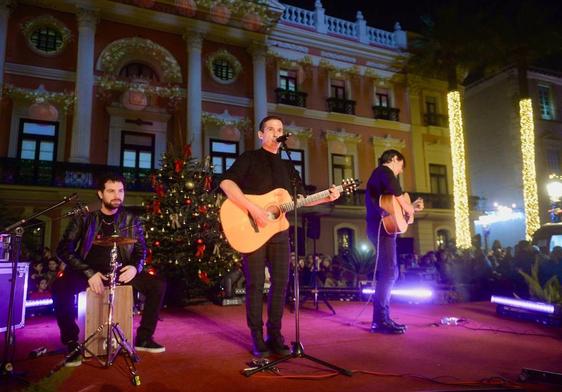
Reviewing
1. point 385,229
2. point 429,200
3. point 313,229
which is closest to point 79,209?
point 385,229

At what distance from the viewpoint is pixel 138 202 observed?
16344 mm

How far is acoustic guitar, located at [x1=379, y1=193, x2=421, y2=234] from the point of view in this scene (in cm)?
466

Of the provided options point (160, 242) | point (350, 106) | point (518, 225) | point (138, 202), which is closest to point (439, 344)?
point (160, 242)

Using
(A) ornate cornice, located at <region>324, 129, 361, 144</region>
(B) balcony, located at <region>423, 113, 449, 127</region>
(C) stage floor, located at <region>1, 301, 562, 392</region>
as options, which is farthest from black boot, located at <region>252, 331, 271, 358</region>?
(B) balcony, located at <region>423, 113, 449, 127</region>

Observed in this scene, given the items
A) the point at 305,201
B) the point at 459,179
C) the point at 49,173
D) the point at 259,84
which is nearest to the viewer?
the point at 305,201

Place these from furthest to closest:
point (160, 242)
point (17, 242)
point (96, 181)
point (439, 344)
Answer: point (96, 181), point (160, 242), point (439, 344), point (17, 242)

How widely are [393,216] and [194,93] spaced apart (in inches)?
564

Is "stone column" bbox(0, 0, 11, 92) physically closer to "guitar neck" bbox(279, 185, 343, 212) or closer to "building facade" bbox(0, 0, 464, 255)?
"building facade" bbox(0, 0, 464, 255)

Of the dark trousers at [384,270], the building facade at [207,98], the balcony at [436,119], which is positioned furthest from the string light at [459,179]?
the dark trousers at [384,270]

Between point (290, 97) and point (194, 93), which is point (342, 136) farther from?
point (194, 93)

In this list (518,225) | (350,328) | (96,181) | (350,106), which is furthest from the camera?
(518,225)

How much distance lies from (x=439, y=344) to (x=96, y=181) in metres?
14.2

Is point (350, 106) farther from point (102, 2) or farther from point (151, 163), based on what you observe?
point (102, 2)

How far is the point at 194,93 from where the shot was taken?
1736 cm
